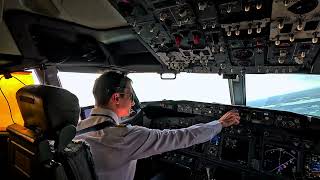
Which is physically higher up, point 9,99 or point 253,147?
point 9,99

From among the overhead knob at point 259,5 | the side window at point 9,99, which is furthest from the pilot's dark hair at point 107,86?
the side window at point 9,99

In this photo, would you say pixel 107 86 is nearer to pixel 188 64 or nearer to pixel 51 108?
pixel 51 108

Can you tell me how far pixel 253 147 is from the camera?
291 centimetres

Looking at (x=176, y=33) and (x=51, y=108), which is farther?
(x=176, y=33)

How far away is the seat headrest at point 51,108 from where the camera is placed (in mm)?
1310

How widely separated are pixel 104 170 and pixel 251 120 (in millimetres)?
1804

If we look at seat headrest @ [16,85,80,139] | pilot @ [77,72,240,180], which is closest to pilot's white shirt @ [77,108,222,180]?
pilot @ [77,72,240,180]

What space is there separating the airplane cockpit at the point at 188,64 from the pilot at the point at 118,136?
1.25ft

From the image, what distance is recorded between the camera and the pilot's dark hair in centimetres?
191

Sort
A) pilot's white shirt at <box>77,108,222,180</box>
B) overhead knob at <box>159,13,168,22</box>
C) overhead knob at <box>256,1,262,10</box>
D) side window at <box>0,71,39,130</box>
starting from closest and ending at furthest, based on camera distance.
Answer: overhead knob at <box>256,1,262,10</box> → pilot's white shirt at <box>77,108,222,180</box> → overhead knob at <box>159,13,168,22</box> → side window at <box>0,71,39,130</box>

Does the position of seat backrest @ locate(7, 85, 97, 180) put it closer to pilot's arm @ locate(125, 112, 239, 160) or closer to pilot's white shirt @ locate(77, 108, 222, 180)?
pilot's white shirt @ locate(77, 108, 222, 180)

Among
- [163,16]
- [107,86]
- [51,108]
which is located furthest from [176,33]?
[51,108]

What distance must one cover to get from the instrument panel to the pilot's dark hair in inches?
60.1

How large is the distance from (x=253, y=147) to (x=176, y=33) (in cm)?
165
